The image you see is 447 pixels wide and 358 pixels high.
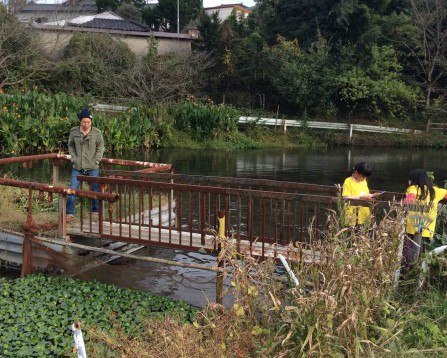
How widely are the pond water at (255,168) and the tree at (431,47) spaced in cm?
554

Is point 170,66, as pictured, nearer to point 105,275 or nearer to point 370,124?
point 370,124

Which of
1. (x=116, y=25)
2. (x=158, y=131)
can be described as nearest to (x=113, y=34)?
(x=116, y=25)

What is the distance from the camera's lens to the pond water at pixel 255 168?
24.3ft

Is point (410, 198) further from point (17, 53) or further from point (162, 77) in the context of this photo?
point (162, 77)

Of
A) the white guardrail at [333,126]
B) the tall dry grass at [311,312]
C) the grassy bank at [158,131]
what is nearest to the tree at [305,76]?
the white guardrail at [333,126]

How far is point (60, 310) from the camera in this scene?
5855 millimetres

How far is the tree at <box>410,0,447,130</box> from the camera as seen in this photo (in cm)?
3180

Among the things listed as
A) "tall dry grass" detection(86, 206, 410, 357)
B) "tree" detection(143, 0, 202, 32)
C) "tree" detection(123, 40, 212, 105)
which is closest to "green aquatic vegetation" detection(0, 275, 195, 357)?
"tall dry grass" detection(86, 206, 410, 357)

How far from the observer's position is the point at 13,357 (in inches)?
190

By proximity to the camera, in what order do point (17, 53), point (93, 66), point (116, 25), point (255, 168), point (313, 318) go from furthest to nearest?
point (116, 25) < point (93, 66) < point (17, 53) < point (255, 168) < point (313, 318)

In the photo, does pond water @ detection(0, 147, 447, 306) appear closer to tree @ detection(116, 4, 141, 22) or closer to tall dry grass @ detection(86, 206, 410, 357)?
tall dry grass @ detection(86, 206, 410, 357)

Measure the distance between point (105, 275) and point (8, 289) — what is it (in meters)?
1.25

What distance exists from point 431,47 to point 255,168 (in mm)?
17971

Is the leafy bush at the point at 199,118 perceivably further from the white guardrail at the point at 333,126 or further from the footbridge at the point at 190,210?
the footbridge at the point at 190,210
